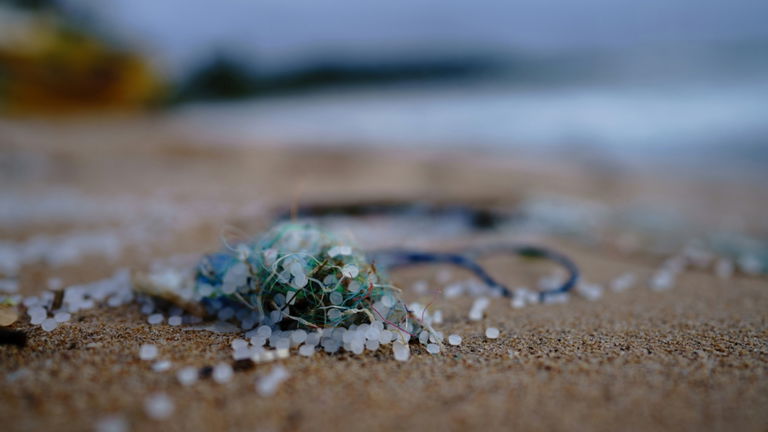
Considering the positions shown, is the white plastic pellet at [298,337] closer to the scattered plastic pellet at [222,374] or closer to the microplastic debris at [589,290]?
the scattered plastic pellet at [222,374]

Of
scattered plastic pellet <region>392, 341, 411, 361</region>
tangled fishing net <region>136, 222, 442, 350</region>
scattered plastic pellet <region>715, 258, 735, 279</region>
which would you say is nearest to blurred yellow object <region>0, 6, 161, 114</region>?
tangled fishing net <region>136, 222, 442, 350</region>

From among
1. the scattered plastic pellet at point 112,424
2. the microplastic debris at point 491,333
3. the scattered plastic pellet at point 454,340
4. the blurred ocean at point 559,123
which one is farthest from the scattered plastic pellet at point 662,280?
the blurred ocean at point 559,123

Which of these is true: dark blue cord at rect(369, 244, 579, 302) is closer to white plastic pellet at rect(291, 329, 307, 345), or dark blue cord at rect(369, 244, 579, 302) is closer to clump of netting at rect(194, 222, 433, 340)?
clump of netting at rect(194, 222, 433, 340)

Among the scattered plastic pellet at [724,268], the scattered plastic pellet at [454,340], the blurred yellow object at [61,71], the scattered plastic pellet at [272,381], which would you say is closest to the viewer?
the scattered plastic pellet at [272,381]

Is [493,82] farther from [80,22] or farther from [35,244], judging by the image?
[35,244]

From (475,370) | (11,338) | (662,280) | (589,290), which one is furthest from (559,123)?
(11,338)
